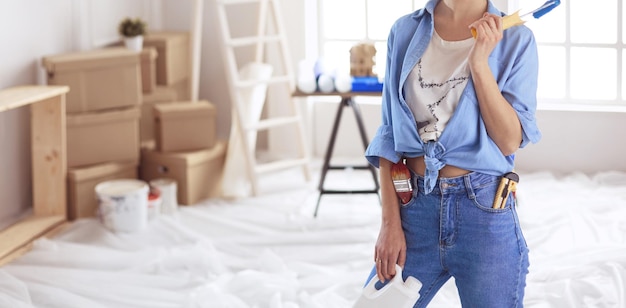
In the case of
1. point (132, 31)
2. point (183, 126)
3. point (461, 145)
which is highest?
point (132, 31)

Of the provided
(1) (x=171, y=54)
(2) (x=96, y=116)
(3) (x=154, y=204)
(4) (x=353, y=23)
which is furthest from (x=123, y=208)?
(4) (x=353, y=23)

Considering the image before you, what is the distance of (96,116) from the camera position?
513cm

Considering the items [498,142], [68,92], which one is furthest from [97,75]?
[498,142]

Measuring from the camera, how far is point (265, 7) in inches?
233

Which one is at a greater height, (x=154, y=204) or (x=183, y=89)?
(x=183, y=89)

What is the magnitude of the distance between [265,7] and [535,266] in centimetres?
268

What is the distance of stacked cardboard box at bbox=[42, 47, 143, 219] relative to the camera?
5.05 m

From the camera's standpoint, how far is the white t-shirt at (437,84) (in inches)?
81.3

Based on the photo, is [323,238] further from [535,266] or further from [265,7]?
[265,7]

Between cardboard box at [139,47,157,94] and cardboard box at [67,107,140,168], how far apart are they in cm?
50

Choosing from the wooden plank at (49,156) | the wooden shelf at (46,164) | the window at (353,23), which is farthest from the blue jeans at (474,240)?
the window at (353,23)

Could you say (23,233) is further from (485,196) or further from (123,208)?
(485,196)

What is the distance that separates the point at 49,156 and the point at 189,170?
0.80m

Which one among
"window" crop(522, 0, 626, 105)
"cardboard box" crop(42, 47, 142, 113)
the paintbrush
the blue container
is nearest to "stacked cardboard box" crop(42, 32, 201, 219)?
"cardboard box" crop(42, 47, 142, 113)
